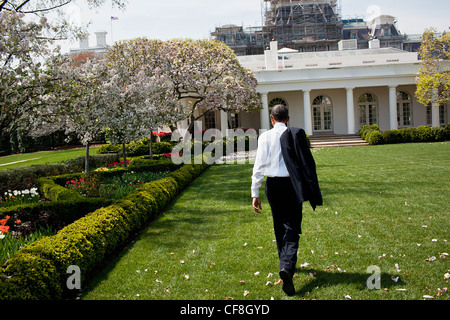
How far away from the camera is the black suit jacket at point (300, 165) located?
152 inches

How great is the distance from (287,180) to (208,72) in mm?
16875

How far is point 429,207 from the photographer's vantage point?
265 inches

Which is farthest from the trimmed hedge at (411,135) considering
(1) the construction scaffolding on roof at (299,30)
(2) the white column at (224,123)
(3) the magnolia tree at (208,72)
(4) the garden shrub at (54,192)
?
(1) the construction scaffolding on roof at (299,30)

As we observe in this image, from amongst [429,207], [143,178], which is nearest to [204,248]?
[429,207]

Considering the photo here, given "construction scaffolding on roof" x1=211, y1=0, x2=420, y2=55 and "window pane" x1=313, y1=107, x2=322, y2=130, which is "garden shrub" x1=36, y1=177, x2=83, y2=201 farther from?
"construction scaffolding on roof" x1=211, y1=0, x2=420, y2=55

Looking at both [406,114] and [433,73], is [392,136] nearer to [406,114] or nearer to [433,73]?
[433,73]

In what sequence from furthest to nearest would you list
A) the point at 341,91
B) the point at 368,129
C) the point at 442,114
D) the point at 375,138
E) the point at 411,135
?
the point at 341,91
the point at 442,114
the point at 368,129
the point at 411,135
the point at 375,138

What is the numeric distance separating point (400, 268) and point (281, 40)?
53358 millimetres

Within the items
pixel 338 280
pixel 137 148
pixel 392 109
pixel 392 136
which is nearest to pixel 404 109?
pixel 392 109

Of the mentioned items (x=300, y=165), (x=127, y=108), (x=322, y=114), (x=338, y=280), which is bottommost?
(x=338, y=280)

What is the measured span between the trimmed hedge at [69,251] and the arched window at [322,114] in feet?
77.6

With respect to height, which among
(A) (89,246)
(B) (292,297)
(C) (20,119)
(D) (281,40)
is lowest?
(B) (292,297)

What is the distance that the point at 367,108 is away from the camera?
2877 centimetres

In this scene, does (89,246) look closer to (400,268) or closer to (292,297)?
(292,297)
